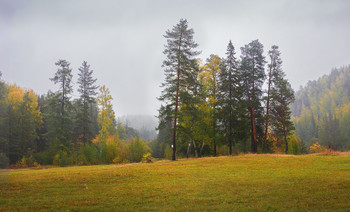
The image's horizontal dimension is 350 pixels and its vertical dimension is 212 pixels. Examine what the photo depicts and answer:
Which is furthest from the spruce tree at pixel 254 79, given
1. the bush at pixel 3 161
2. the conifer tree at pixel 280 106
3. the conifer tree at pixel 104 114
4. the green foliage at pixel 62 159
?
the bush at pixel 3 161

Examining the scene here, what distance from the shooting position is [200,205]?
737 centimetres

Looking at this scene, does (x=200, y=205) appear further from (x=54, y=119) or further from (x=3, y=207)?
(x=54, y=119)

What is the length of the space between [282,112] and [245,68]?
882 centimetres

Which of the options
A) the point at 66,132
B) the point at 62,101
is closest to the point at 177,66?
the point at 62,101

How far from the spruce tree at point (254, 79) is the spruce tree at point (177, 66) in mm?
10062

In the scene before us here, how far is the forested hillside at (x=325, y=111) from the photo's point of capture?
7000 centimetres

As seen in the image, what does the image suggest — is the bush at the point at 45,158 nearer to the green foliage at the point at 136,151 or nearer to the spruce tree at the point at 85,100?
the spruce tree at the point at 85,100

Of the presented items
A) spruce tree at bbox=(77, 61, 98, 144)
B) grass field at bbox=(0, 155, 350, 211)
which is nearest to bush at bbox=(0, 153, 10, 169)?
grass field at bbox=(0, 155, 350, 211)

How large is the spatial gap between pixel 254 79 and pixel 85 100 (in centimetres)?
2896

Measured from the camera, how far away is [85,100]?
1550 inches

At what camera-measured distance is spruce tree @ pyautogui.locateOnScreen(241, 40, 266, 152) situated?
1266 inches

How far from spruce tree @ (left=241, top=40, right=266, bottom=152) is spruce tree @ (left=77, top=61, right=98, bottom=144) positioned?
26.3 meters

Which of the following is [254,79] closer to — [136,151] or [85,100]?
[136,151]

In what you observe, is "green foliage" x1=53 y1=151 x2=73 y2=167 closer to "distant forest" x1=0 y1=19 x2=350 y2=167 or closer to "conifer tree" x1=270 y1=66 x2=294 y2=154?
"distant forest" x1=0 y1=19 x2=350 y2=167
